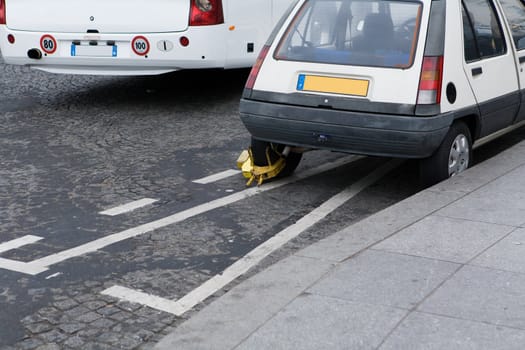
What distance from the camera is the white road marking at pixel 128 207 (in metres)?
6.80

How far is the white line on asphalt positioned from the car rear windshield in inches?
42.9

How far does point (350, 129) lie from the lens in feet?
22.7

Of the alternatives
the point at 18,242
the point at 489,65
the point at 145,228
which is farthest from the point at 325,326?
the point at 489,65

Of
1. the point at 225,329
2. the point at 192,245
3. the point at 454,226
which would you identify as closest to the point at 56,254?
the point at 192,245

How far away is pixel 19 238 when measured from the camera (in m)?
6.19

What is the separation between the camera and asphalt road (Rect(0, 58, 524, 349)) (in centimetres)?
500

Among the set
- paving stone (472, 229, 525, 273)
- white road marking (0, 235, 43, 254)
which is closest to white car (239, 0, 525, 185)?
paving stone (472, 229, 525, 273)

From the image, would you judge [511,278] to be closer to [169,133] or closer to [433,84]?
[433,84]

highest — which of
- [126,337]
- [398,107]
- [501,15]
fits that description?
[501,15]

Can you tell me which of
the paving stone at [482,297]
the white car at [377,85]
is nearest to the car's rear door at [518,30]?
the white car at [377,85]

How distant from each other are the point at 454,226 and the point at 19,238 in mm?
2833

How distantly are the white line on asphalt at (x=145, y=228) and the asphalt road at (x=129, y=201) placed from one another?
0.01 m

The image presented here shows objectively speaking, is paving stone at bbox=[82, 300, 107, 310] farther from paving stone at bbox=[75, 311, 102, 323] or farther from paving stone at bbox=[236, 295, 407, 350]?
paving stone at bbox=[236, 295, 407, 350]

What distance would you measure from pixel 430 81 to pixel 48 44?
5.31 metres
